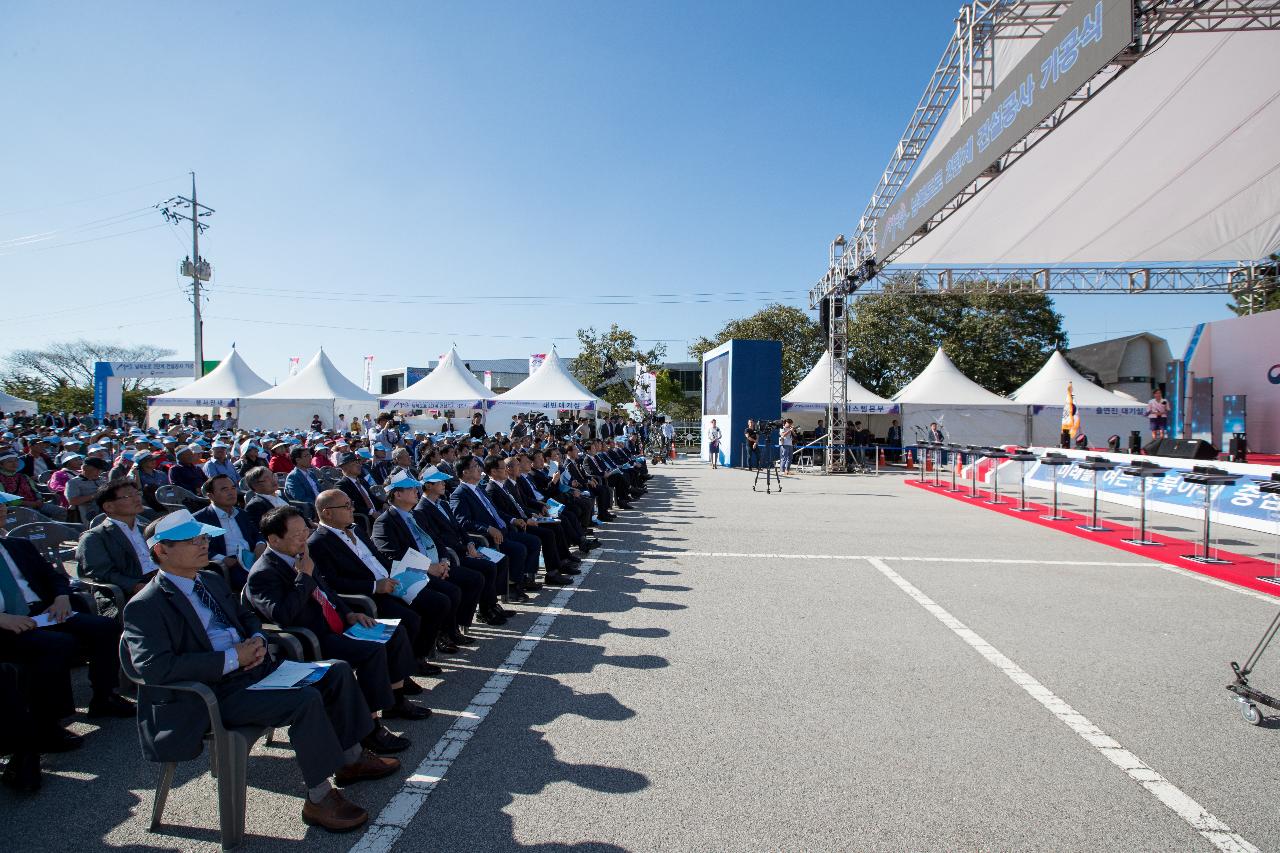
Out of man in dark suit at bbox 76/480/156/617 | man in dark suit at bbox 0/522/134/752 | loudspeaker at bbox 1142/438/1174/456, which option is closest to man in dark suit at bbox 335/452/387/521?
man in dark suit at bbox 76/480/156/617

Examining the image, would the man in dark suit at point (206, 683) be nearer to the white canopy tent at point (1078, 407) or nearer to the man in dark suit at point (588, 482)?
the man in dark suit at point (588, 482)

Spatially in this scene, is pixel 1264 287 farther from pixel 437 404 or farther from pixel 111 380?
pixel 111 380

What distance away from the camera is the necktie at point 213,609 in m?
3.12

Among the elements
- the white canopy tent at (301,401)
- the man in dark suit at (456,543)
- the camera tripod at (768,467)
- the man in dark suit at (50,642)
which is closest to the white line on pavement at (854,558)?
the man in dark suit at (456,543)

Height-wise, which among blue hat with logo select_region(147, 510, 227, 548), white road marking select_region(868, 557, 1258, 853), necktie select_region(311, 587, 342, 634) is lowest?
white road marking select_region(868, 557, 1258, 853)

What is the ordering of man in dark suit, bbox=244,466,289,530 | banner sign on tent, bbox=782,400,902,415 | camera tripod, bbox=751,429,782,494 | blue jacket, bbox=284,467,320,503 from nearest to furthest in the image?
man in dark suit, bbox=244,466,289,530, blue jacket, bbox=284,467,320,503, camera tripod, bbox=751,429,782,494, banner sign on tent, bbox=782,400,902,415

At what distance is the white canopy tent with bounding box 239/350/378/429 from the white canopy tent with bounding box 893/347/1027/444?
2128 centimetres

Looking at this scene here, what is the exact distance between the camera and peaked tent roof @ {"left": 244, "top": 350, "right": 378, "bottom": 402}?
85.4 feet

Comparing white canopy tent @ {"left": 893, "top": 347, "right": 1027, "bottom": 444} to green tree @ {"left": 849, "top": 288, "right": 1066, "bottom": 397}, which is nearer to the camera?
white canopy tent @ {"left": 893, "top": 347, "right": 1027, "bottom": 444}

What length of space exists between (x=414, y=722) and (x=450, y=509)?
2.56 m

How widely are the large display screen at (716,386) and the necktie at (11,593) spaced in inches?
855

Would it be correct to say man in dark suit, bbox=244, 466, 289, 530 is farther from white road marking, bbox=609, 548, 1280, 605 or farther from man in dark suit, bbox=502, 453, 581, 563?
white road marking, bbox=609, 548, 1280, 605

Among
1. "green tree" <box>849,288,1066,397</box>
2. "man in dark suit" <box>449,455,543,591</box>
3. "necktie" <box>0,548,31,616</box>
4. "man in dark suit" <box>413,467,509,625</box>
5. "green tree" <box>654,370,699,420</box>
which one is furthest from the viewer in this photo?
"green tree" <box>654,370,699,420</box>

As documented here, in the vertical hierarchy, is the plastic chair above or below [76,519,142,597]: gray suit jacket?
below
